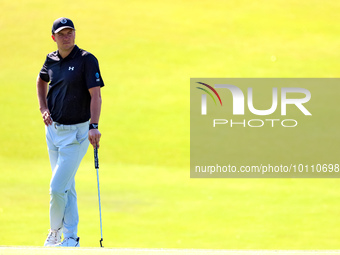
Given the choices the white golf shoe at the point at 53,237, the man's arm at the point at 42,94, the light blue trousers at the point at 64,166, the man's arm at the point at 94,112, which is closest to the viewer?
the man's arm at the point at 94,112

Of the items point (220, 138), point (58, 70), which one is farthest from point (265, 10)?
point (58, 70)

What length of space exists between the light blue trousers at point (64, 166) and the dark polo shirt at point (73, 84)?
0.25ft

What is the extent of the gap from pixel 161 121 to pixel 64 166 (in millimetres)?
7043

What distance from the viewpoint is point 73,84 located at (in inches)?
201

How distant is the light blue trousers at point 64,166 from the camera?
203 inches

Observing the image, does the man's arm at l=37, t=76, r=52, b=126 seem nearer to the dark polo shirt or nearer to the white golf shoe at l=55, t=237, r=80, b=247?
the dark polo shirt

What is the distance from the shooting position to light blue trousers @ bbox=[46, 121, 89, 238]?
17.0 feet

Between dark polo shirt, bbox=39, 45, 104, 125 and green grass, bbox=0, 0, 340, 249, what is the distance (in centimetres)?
161

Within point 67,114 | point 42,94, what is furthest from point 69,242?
point 42,94

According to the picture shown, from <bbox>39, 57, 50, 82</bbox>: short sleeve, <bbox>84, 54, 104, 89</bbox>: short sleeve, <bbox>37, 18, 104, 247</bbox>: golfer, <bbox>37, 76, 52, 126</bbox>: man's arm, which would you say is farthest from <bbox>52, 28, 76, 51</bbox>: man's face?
<bbox>37, 76, 52, 126</bbox>: man's arm

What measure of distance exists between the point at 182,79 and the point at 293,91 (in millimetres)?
2044

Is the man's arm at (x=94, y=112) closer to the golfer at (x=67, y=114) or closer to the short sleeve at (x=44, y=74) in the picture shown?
the golfer at (x=67, y=114)

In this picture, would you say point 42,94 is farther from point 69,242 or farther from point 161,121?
point 161,121

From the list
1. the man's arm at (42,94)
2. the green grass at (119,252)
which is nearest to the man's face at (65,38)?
the man's arm at (42,94)
